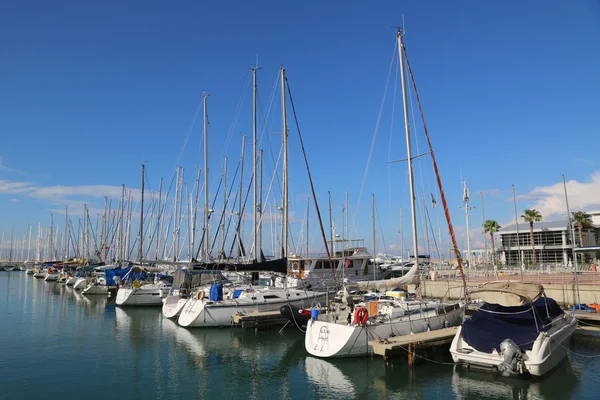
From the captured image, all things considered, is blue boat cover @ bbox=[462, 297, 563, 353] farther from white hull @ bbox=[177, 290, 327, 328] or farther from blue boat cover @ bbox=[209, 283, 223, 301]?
blue boat cover @ bbox=[209, 283, 223, 301]

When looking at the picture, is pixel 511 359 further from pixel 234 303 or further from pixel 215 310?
pixel 215 310

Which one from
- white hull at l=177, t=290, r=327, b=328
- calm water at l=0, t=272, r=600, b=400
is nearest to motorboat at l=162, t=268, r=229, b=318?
white hull at l=177, t=290, r=327, b=328

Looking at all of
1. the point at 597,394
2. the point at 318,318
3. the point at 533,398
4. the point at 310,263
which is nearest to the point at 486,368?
the point at 533,398

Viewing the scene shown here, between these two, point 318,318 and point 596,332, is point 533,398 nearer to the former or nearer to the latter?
point 318,318

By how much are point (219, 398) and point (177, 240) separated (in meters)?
48.9

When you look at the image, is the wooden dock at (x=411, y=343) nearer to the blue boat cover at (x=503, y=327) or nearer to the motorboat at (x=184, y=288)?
the blue boat cover at (x=503, y=327)

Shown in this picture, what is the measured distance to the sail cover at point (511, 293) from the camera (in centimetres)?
1636

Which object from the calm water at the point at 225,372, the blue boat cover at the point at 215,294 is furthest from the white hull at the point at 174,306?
the calm water at the point at 225,372

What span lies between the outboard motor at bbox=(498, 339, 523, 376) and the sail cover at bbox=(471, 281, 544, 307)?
204 cm

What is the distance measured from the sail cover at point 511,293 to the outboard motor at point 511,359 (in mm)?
2040

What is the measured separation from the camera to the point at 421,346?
17625 mm

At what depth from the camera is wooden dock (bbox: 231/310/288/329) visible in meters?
25.4

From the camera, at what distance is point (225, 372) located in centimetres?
1723

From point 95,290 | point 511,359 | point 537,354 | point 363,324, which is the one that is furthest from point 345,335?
point 95,290
